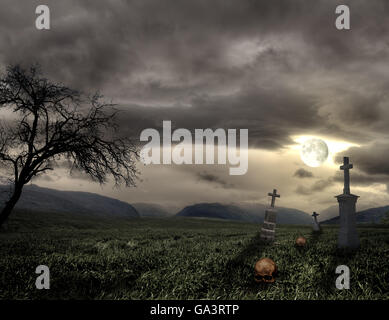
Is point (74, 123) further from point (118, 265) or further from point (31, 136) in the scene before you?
point (118, 265)

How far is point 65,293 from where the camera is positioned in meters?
6.89

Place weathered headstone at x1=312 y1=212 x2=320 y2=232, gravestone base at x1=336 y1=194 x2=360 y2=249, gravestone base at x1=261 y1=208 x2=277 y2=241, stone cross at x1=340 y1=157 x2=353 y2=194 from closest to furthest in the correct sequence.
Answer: gravestone base at x1=336 y1=194 x2=360 y2=249 → stone cross at x1=340 y1=157 x2=353 y2=194 → gravestone base at x1=261 y1=208 x2=277 y2=241 → weathered headstone at x1=312 y1=212 x2=320 y2=232

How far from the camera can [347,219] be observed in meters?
14.2

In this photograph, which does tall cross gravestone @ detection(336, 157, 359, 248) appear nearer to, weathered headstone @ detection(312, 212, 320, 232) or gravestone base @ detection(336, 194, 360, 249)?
gravestone base @ detection(336, 194, 360, 249)

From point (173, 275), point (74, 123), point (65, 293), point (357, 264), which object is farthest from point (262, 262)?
point (74, 123)

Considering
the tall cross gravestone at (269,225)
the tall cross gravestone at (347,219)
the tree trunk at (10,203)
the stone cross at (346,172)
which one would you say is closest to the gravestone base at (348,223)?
the tall cross gravestone at (347,219)

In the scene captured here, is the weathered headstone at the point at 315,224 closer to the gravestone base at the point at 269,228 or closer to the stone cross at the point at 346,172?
the gravestone base at the point at 269,228

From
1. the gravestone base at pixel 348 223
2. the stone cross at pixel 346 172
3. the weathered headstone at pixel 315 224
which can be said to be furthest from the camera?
the weathered headstone at pixel 315 224

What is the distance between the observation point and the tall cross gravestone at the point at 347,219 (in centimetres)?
1382

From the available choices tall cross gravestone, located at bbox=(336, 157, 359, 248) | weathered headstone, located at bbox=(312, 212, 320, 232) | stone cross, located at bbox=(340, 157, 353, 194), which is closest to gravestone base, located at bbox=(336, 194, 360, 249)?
tall cross gravestone, located at bbox=(336, 157, 359, 248)

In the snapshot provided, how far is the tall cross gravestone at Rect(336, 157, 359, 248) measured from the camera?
45.3ft

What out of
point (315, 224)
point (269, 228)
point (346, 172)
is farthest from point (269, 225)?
point (315, 224)

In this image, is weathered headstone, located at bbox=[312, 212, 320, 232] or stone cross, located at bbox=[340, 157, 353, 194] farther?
weathered headstone, located at bbox=[312, 212, 320, 232]
